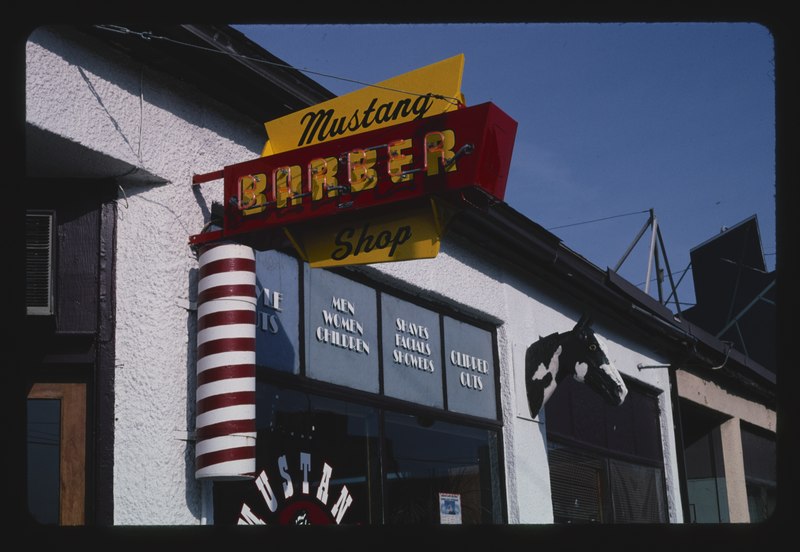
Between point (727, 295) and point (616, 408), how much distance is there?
810 centimetres

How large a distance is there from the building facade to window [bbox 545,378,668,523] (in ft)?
0.32

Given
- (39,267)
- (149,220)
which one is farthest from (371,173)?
(39,267)

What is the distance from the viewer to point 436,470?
30.3 ft

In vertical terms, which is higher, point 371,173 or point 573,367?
point 371,173

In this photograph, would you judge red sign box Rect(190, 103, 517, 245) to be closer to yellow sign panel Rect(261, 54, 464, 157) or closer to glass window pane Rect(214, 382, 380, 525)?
yellow sign panel Rect(261, 54, 464, 157)

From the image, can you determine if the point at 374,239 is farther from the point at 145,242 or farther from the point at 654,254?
the point at 654,254

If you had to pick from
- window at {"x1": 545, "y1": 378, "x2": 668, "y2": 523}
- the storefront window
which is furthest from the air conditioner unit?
the storefront window

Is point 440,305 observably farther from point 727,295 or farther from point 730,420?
point 727,295

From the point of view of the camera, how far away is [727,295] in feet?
66.7

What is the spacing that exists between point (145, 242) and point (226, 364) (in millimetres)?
988

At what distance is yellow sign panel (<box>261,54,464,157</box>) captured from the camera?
632 cm

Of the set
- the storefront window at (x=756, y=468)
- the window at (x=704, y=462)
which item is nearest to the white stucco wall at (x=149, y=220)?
the window at (x=704, y=462)

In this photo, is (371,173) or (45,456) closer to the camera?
(45,456)

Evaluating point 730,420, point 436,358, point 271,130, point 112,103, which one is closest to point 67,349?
point 112,103
